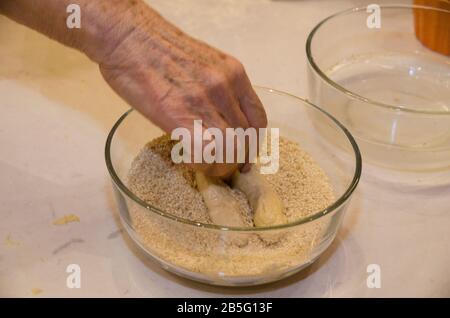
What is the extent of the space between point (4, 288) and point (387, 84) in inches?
28.6

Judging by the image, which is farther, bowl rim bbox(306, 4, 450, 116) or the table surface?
bowl rim bbox(306, 4, 450, 116)

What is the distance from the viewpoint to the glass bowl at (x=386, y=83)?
96 cm

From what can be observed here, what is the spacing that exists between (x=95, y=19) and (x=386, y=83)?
1.91ft

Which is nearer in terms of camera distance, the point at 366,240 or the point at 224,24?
the point at 366,240

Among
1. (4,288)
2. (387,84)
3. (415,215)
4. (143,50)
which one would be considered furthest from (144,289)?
(387,84)

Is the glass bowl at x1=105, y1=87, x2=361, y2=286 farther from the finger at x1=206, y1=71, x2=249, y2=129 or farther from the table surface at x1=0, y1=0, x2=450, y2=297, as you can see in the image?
the finger at x1=206, y1=71, x2=249, y2=129

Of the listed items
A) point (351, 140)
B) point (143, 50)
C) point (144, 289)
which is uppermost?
point (143, 50)

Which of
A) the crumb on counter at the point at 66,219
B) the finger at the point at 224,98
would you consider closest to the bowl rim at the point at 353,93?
the finger at the point at 224,98

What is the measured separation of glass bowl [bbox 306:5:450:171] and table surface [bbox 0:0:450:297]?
0.05 meters

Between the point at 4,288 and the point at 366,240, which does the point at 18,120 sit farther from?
the point at 366,240

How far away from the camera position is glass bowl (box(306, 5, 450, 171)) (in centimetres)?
96

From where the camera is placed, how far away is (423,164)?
3.15 ft

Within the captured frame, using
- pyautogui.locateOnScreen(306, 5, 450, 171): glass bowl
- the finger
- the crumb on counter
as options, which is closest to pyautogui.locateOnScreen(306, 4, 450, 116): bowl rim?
pyautogui.locateOnScreen(306, 5, 450, 171): glass bowl

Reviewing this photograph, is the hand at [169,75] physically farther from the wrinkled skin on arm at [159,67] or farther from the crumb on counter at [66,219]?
the crumb on counter at [66,219]
